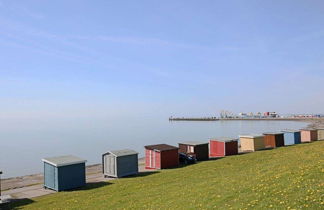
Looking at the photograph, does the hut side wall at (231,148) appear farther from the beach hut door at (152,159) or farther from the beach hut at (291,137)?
the beach hut at (291,137)

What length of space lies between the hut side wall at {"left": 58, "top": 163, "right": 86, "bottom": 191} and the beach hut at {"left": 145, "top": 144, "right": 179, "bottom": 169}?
30.4 ft

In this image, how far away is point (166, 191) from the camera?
690 inches

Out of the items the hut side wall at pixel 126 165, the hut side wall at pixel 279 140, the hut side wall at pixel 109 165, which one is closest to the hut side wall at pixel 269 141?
the hut side wall at pixel 279 140

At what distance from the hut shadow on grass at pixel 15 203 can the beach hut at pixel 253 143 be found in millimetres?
30366

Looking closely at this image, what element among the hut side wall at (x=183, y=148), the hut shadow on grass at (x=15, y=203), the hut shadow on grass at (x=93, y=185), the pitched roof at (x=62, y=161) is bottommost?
the hut shadow on grass at (x=15, y=203)

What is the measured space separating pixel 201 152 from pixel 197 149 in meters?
0.86

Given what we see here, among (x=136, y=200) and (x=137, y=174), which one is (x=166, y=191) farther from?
(x=137, y=174)

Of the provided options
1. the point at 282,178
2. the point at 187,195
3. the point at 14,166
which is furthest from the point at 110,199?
the point at 14,166

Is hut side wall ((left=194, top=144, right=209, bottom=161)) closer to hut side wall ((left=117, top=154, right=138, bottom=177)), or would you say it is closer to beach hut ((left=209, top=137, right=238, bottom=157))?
beach hut ((left=209, top=137, right=238, bottom=157))

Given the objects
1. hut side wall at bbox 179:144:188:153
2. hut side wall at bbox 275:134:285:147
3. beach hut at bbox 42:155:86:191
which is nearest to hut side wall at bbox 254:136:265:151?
hut side wall at bbox 275:134:285:147

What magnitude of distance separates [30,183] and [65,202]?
13.1 meters

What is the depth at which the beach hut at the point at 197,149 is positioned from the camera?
3697 cm

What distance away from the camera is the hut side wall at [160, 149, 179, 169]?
1292 inches

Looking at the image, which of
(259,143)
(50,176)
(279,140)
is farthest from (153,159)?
(279,140)
